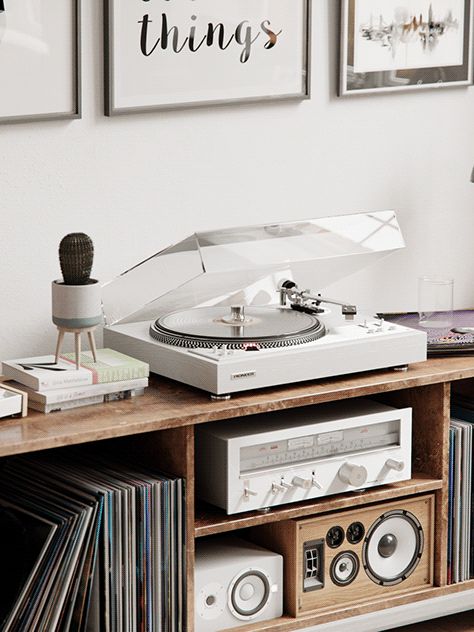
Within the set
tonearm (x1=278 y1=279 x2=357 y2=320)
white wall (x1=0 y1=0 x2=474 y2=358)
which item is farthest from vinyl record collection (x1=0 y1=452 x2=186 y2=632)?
tonearm (x1=278 y1=279 x2=357 y2=320)

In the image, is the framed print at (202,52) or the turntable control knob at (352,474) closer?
the turntable control knob at (352,474)

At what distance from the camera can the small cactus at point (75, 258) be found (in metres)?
2.22

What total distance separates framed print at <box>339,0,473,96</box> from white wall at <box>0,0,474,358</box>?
0.03 metres

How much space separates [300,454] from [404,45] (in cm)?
104

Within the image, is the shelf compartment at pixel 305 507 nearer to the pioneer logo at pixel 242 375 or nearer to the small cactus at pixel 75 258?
the pioneer logo at pixel 242 375

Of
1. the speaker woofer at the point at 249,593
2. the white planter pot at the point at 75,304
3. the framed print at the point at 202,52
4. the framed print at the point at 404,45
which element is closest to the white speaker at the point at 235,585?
the speaker woofer at the point at 249,593

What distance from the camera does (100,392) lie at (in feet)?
7.40

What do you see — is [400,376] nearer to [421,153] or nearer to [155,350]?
[155,350]

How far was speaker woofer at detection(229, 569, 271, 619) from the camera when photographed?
2363mm

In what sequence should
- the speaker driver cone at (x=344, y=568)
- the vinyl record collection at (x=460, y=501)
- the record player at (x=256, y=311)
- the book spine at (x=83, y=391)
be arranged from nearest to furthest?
the book spine at (x=83, y=391) → the record player at (x=256, y=311) → the speaker driver cone at (x=344, y=568) → the vinyl record collection at (x=460, y=501)

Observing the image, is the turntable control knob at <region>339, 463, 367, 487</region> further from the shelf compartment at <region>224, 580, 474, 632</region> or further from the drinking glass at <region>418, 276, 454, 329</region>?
the drinking glass at <region>418, 276, 454, 329</region>

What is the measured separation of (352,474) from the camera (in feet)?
7.84

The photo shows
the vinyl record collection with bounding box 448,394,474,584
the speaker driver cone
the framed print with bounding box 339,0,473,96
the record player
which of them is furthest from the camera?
the framed print with bounding box 339,0,473,96

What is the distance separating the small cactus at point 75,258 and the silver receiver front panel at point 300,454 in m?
0.37
